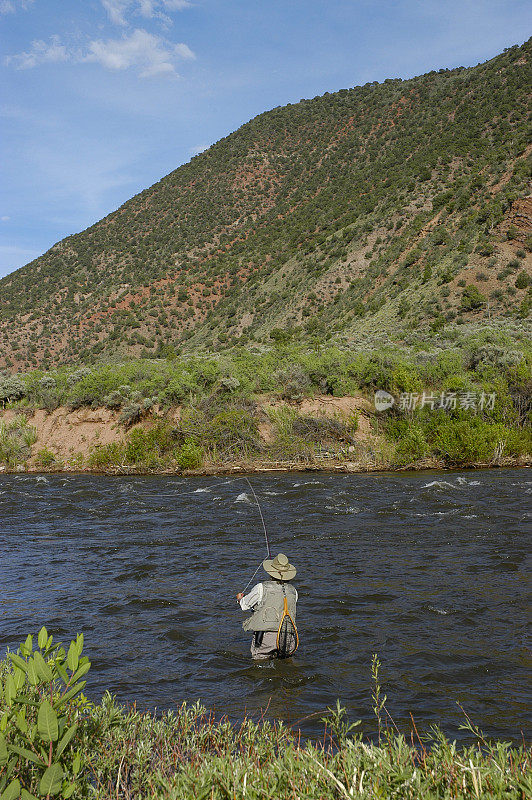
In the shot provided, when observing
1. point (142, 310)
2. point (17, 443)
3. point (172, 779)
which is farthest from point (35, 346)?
point (172, 779)

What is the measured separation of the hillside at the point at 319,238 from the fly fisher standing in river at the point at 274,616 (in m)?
30.5

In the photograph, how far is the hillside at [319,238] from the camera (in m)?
42.0

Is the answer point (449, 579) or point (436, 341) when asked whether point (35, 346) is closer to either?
point (436, 341)

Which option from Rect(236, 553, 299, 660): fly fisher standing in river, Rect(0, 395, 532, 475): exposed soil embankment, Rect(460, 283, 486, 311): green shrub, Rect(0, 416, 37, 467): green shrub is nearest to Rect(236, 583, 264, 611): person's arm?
Rect(236, 553, 299, 660): fly fisher standing in river

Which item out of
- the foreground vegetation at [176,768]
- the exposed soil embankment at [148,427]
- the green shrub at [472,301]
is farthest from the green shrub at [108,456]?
the green shrub at [472,301]

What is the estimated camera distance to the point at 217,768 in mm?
3135

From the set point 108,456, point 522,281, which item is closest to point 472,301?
point 522,281

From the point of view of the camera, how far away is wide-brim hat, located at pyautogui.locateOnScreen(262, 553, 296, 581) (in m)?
6.49

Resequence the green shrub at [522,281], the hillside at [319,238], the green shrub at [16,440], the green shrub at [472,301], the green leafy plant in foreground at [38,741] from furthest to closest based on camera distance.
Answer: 1. the hillside at [319,238]
2. the green shrub at [522,281]
3. the green shrub at [472,301]
4. the green shrub at [16,440]
5. the green leafy plant in foreground at [38,741]

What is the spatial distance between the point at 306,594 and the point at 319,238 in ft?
177

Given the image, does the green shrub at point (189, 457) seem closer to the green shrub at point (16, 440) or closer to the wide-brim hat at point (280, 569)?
the green shrub at point (16, 440)

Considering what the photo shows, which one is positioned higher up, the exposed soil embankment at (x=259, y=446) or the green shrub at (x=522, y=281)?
the green shrub at (x=522, y=281)

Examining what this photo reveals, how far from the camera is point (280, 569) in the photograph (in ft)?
21.5

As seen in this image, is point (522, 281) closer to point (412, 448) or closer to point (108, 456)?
point (412, 448)
